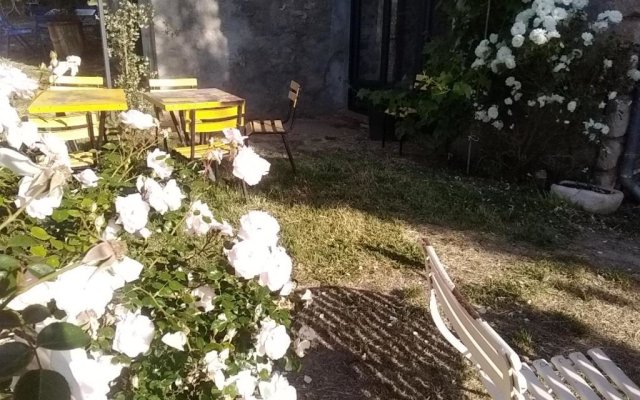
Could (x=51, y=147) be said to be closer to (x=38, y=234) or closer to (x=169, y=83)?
(x=38, y=234)

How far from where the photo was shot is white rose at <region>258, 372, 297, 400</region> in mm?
1317

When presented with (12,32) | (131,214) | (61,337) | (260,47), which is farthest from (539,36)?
(12,32)

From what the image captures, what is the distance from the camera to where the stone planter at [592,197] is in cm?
464

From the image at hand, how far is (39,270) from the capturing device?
2.95 ft

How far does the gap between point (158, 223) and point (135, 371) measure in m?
0.49

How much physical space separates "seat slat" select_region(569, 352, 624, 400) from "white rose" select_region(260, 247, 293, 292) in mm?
1331

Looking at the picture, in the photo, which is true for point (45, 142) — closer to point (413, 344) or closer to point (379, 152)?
point (413, 344)

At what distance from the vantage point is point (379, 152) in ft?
20.4

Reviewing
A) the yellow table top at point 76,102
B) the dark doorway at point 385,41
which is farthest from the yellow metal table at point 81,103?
the dark doorway at point 385,41

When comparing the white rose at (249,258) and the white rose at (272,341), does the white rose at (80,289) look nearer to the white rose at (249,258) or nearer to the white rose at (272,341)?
the white rose at (249,258)

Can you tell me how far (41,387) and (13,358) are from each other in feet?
0.18

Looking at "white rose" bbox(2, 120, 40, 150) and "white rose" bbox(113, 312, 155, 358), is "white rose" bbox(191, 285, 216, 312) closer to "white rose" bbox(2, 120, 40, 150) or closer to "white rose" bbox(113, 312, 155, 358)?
"white rose" bbox(113, 312, 155, 358)

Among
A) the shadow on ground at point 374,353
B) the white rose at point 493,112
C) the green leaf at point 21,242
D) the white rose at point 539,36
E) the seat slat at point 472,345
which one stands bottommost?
the shadow on ground at point 374,353

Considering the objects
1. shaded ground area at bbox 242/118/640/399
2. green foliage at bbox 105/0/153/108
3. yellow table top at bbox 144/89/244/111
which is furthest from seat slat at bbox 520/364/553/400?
green foliage at bbox 105/0/153/108
